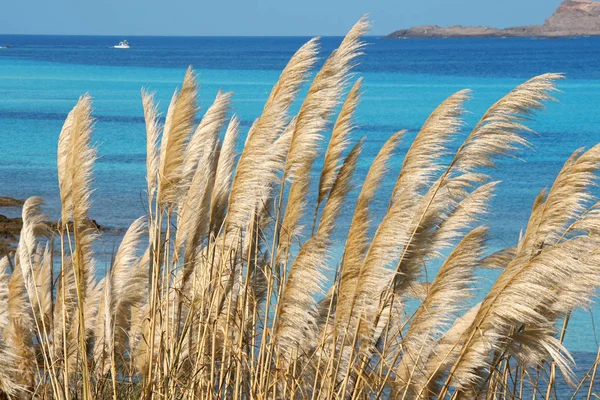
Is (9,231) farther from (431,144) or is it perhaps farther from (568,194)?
(568,194)

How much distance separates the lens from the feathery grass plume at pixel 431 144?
2.91m

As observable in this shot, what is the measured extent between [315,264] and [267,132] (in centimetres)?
54

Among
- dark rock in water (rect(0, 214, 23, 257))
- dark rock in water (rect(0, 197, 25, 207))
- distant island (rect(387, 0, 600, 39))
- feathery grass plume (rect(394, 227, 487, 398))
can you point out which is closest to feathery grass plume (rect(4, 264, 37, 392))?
feathery grass plume (rect(394, 227, 487, 398))

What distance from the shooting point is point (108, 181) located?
59.0 feet

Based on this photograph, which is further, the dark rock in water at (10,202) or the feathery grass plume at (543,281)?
the dark rock in water at (10,202)

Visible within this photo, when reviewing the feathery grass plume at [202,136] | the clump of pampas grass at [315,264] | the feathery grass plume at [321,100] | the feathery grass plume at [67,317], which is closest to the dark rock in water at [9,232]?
the feathery grass plume at [67,317]

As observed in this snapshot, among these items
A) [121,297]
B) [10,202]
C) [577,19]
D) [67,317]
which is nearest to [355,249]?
[121,297]

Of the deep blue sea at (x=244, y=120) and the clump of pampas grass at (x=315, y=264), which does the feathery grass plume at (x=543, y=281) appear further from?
the deep blue sea at (x=244, y=120)

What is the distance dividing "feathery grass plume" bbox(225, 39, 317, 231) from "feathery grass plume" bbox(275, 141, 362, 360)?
10.6 inches

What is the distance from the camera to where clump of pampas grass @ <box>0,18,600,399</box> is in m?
2.70

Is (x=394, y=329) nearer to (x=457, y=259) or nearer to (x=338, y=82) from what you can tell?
(x=457, y=259)

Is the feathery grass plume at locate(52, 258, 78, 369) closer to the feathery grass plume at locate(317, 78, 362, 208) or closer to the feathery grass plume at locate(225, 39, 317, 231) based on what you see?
the feathery grass plume at locate(225, 39, 317, 231)

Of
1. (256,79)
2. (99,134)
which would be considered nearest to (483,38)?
(256,79)

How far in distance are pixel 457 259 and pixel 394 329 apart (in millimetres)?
809
